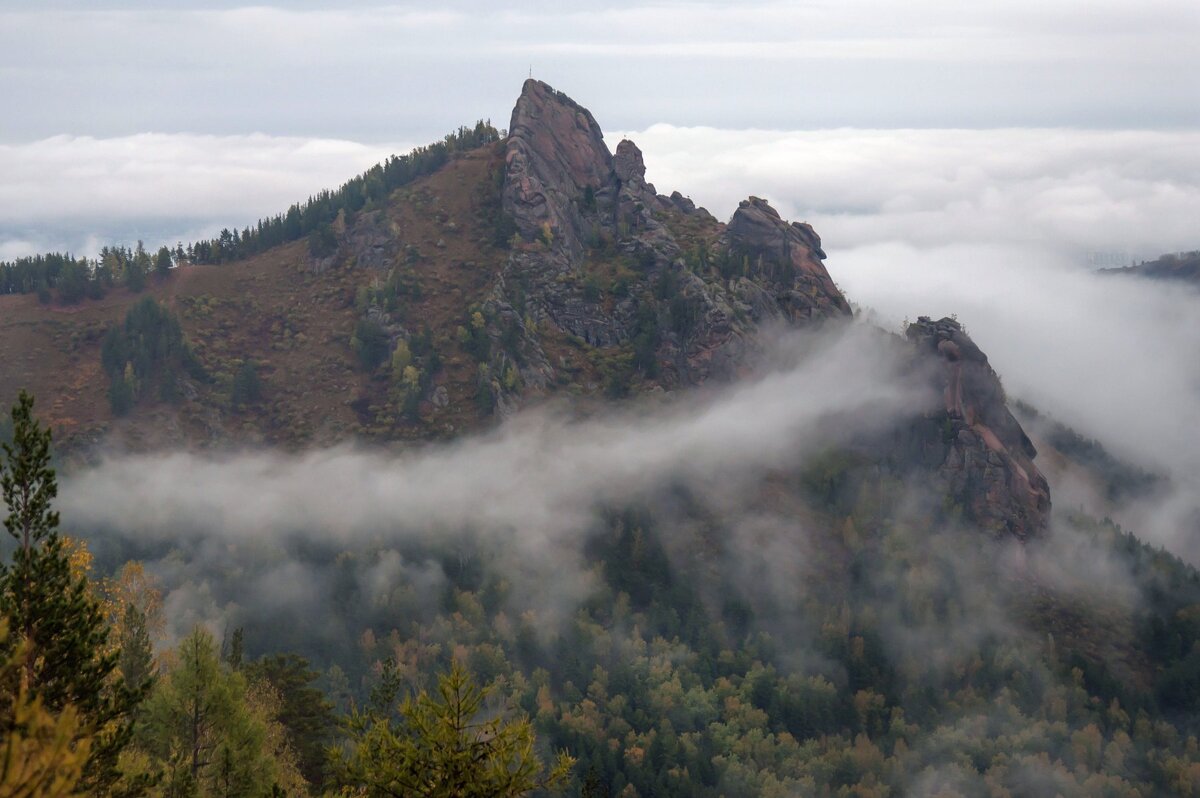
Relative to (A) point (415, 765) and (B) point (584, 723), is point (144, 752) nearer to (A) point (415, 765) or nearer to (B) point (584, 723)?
(A) point (415, 765)

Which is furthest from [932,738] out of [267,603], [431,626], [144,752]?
[144,752]

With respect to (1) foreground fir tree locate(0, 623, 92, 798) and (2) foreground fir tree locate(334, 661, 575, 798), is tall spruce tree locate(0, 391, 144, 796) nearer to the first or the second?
(2) foreground fir tree locate(334, 661, 575, 798)

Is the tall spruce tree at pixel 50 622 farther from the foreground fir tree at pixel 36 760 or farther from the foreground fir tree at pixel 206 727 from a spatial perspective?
the foreground fir tree at pixel 206 727

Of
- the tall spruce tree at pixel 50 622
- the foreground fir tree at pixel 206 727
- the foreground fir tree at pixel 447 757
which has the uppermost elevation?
the tall spruce tree at pixel 50 622

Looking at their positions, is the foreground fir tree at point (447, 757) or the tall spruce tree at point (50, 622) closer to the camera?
the foreground fir tree at point (447, 757)

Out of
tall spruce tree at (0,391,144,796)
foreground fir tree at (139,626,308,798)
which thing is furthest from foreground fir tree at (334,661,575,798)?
foreground fir tree at (139,626,308,798)

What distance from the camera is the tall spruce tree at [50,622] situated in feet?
139

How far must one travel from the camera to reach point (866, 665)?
196 meters

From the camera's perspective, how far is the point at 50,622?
140 ft

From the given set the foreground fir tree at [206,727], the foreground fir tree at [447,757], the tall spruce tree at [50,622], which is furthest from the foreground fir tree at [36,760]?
the foreground fir tree at [206,727]

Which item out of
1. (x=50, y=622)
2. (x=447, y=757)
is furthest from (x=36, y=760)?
(x=50, y=622)

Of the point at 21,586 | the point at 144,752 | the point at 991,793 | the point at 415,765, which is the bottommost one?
the point at 991,793

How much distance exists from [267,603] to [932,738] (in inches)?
4499

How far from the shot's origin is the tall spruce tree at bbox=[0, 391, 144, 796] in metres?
42.4
